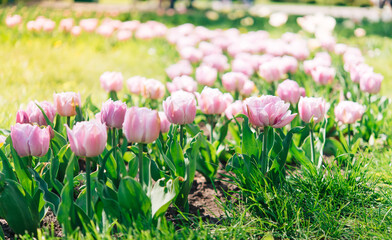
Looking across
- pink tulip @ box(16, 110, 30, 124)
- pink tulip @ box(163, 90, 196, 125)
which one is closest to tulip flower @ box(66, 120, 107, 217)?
pink tulip @ box(163, 90, 196, 125)

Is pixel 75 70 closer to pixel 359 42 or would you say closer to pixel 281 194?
pixel 281 194

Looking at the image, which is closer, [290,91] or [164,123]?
[164,123]

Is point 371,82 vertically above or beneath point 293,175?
above

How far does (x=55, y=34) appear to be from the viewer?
20.6ft

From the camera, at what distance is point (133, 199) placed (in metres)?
1.53

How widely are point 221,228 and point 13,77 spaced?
2.97 m

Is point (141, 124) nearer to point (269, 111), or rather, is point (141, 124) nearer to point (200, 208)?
point (269, 111)

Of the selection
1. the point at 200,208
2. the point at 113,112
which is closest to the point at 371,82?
the point at 200,208

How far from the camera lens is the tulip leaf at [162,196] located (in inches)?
62.6

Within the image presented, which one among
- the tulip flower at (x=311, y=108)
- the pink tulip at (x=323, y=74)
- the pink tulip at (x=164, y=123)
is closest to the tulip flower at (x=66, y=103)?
the pink tulip at (x=164, y=123)

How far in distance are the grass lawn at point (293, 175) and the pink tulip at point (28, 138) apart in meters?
0.47

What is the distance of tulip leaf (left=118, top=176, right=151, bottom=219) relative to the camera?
4.92 feet

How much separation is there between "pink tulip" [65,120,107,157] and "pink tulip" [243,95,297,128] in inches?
23.3

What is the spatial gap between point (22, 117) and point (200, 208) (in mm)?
884
